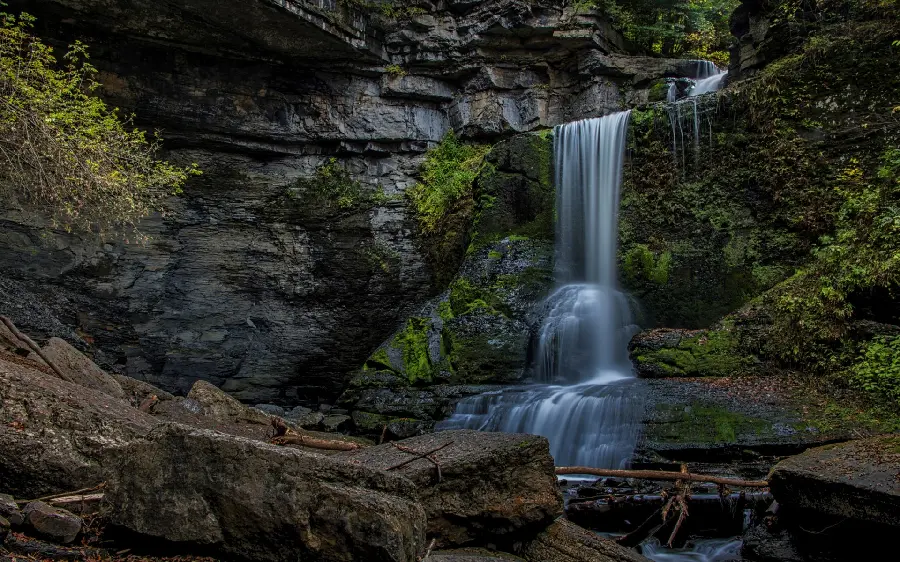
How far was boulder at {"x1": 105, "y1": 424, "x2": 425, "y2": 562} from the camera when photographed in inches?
111

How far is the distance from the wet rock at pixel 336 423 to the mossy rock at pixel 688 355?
205 inches

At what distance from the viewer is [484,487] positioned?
411 cm

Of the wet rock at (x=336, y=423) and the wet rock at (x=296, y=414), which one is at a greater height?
the wet rock at (x=336, y=423)

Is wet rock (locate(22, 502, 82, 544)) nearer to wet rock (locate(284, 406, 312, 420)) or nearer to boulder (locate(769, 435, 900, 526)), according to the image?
boulder (locate(769, 435, 900, 526))

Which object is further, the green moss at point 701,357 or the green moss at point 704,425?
the green moss at point 701,357

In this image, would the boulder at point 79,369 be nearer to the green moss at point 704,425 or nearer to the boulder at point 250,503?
the boulder at point 250,503

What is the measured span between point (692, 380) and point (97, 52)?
15460mm

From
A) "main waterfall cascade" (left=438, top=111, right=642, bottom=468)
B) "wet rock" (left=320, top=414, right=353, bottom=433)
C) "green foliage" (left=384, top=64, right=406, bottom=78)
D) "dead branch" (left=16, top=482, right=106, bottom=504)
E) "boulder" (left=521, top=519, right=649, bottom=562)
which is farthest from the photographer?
"green foliage" (left=384, top=64, right=406, bottom=78)

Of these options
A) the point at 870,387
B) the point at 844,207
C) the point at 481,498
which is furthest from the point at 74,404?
the point at 844,207

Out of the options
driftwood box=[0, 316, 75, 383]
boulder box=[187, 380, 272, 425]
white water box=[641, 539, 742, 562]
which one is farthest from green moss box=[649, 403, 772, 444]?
driftwood box=[0, 316, 75, 383]

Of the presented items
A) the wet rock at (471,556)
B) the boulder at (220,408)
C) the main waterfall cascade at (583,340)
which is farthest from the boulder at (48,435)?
the main waterfall cascade at (583,340)

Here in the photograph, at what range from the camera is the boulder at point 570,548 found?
417cm

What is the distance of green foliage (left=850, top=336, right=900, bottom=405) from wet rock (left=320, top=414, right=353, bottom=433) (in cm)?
799

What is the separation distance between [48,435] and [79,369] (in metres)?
4.12
